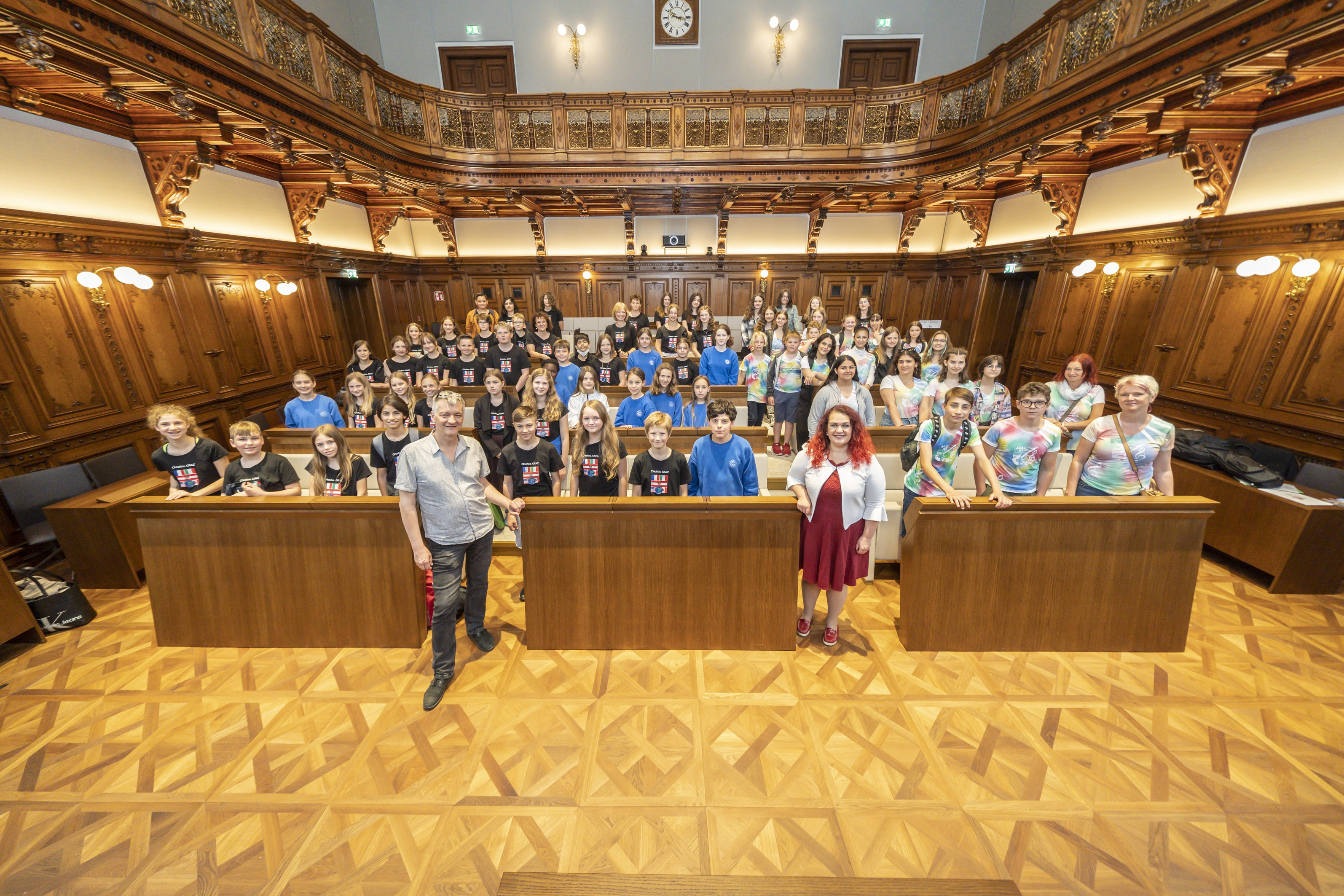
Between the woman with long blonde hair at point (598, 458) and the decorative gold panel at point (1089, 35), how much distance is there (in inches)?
273

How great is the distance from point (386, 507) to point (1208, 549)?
6.96m

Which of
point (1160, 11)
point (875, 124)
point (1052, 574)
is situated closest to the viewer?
point (1052, 574)

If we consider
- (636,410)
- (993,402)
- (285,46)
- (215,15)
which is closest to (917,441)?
(993,402)

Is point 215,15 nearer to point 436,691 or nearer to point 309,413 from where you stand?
point 309,413

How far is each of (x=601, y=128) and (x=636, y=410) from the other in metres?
7.58

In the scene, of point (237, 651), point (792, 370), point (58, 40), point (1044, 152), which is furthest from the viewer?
point (1044, 152)

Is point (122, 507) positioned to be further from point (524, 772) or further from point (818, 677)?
point (818, 677)

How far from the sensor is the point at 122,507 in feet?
12.9

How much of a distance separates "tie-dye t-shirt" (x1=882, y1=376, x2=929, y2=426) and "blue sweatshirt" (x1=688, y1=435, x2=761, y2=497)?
1984mm

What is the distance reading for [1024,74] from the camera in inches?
263

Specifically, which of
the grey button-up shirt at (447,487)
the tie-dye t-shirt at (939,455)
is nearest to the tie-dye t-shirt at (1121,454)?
the tie-dye t-shirt at (939,455)

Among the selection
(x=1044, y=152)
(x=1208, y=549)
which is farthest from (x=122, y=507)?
(x=1044, y=152)

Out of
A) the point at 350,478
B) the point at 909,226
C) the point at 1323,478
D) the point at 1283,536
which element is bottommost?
the point at 1283,536

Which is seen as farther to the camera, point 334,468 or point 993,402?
point 993,402
